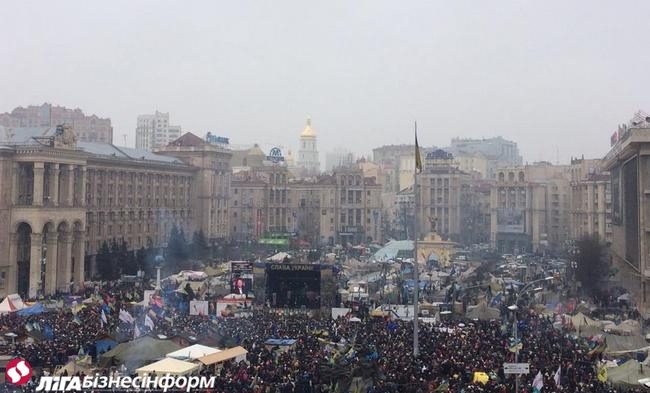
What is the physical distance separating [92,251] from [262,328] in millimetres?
34169

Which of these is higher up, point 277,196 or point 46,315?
point 277,196

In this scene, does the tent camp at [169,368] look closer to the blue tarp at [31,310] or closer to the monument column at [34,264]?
the blue tarp at [31,310]

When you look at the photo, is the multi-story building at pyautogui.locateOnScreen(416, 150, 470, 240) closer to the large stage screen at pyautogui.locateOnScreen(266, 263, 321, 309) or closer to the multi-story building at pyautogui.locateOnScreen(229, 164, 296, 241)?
the multi-story building at pyautogui.locateOnScreen(229, 164, 296, 241)

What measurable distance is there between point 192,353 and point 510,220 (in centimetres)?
7708

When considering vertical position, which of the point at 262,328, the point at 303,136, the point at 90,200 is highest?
the point at 303,136

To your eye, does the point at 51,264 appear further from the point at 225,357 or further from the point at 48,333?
the point at 225,357

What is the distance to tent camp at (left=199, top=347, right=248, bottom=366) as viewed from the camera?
877 inches

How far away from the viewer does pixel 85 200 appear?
57281mm

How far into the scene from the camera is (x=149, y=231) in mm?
71625

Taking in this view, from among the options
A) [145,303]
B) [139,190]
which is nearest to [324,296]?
[145,303]

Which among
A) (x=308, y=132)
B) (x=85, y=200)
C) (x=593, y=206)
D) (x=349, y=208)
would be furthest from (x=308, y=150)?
(x=85, y=200)

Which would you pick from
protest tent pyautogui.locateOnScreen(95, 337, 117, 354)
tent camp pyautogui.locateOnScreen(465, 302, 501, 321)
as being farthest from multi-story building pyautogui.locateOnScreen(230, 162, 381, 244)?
protest tent pyautogui.locateOnScreen(95, 337, 117, 354)

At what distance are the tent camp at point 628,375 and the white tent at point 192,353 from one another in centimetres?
1166

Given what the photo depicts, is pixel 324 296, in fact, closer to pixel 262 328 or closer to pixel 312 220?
pixel 262 328
